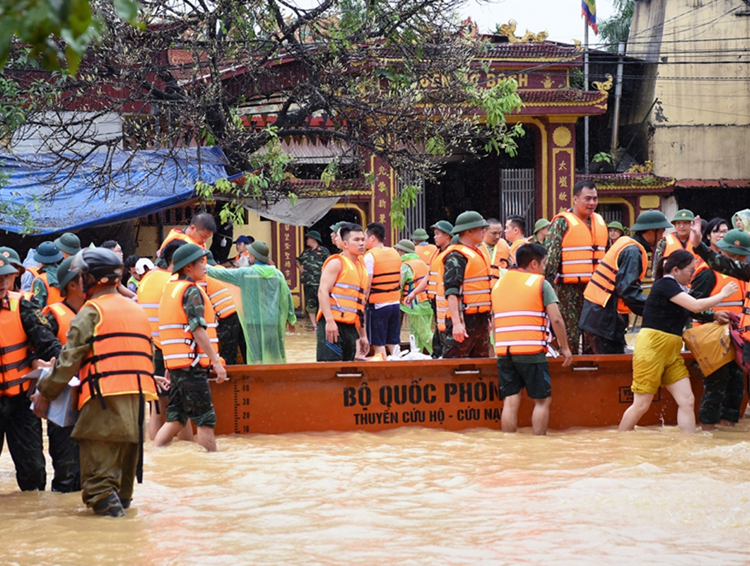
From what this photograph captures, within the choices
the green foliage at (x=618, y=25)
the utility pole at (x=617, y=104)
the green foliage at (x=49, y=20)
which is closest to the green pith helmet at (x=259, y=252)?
the green foliage at (x=49, y=20)

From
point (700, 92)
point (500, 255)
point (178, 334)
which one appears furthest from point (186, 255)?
point (700, 92)

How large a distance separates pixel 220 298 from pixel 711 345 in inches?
195

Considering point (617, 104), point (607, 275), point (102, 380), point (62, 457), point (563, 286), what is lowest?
point (62, 457)

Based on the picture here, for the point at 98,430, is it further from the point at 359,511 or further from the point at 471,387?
the point at 471,387

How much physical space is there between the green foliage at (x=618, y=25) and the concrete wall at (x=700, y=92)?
4.95 m

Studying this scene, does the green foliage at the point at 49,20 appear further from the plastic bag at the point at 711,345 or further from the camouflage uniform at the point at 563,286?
the camouflage uniform at the point at 563,286

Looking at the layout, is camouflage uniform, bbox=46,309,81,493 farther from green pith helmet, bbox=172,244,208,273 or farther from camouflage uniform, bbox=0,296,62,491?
green pith helmet, bbox=172,244,208,273

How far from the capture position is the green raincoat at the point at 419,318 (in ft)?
45.1

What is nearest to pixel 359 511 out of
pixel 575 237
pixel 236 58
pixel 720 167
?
pixel 575 237

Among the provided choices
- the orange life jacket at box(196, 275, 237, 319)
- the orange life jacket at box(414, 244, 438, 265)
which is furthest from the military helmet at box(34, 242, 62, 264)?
the orange life jacket at box(414, 244, 438, 265)

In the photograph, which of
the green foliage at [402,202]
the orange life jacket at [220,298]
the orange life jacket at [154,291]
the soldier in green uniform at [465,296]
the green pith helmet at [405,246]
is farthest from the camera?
the green pith helmet at [405,246]

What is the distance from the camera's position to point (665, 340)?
8344 mm

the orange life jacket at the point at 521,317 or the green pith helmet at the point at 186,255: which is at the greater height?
the green pith helmet at the point at 186,255

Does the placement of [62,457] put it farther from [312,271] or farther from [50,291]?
[312,271]
